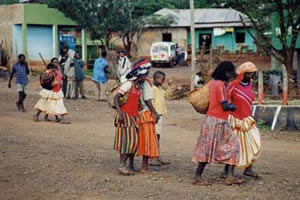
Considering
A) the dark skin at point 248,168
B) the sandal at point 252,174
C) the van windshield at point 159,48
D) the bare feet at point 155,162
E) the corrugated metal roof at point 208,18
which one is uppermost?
the corrugated metal roof at point 208,18

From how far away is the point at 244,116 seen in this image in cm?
724

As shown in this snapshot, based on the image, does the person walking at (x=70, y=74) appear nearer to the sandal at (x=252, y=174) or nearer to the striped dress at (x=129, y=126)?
the striped dress at (x=129, y=126)

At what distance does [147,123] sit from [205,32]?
127ft

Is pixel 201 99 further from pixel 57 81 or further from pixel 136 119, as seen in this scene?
pixel 57 81

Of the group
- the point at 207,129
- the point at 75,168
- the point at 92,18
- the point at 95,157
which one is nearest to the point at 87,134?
the point at 95,157

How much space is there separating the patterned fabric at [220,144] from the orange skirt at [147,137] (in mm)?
867

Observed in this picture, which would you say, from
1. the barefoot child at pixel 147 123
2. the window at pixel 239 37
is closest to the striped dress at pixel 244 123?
the barefoot child at pixel 147 123

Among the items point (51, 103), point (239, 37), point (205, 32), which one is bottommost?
point (51, 103)

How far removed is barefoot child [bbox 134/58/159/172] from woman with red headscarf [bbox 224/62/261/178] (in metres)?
1.12

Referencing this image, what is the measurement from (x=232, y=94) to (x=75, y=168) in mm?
2493

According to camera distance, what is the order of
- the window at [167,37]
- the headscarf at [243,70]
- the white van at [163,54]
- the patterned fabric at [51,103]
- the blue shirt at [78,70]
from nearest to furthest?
1. the headscarf at [243,70]
2. the patterned fabric at [51,103]
3. the blue shirt at [78,70]
4. the white van at [163,54]
5. the window at [167,37]

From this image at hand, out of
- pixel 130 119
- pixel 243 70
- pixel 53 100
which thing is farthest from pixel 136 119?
pixel 53 100

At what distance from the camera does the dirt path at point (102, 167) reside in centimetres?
675

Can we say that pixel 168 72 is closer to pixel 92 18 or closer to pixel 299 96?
pixel 92 18
